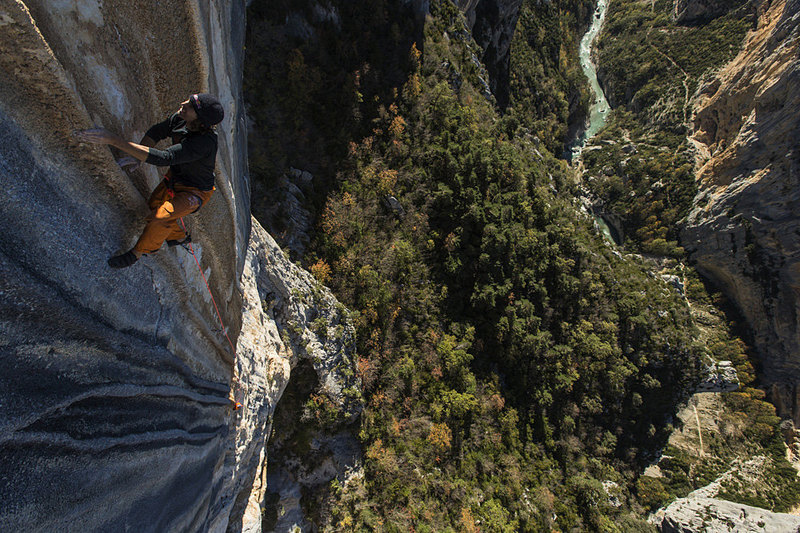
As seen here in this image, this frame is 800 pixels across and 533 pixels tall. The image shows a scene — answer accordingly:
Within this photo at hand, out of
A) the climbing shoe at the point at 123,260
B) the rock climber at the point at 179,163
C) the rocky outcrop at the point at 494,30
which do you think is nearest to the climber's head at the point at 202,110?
the rock climber at the point at 179,163

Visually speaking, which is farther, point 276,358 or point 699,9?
point 699,9

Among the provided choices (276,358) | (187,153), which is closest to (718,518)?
(276,358)

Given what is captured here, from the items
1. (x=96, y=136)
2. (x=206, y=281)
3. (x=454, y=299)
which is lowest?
(x=206, y=281)

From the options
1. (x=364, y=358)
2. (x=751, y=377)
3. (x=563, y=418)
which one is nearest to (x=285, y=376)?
(x=364, y=358)

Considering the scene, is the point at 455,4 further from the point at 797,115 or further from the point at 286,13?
the point at 797,115

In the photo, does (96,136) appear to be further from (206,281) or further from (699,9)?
(699,9)

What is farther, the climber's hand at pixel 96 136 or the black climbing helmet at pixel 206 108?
the black climbing helmet at pixel 206 108

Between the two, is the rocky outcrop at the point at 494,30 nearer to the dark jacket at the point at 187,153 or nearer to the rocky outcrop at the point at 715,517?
the dark jacket at the point at 187,153
